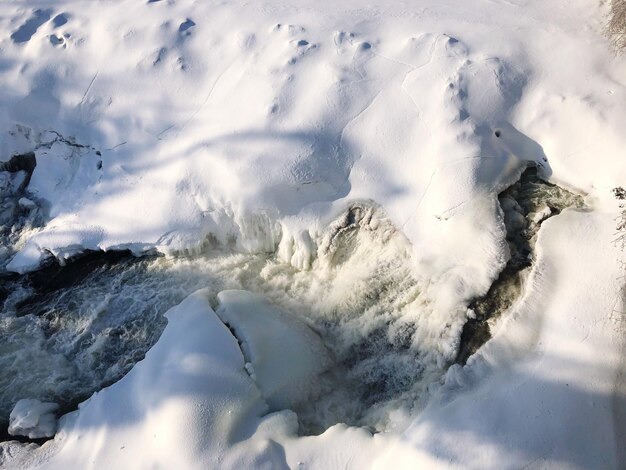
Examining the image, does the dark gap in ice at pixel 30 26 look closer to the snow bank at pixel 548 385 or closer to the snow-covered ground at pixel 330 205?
the snow-covered ground at pixel 330 205

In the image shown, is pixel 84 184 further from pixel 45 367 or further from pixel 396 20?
pixel 396 20

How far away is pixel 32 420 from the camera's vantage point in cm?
331

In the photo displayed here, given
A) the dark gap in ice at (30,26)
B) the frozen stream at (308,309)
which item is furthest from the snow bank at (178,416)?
the dark gap in ice at (30,26)

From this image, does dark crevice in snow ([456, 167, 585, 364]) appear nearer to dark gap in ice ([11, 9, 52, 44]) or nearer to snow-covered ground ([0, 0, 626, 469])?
snow-covered ground ([0, 0, 626, 469])

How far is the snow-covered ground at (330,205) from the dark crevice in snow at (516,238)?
71 millimetres

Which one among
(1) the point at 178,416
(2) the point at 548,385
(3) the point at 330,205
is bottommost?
(1) the point at 178,416

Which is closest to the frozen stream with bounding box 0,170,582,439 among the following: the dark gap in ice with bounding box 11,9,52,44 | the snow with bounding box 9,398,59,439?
the snow with bounding box 9,398,59,439

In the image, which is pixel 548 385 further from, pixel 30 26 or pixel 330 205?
pixel 30 26

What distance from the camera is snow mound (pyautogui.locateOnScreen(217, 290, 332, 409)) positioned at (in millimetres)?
3242

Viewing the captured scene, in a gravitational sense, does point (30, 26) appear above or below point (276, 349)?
above

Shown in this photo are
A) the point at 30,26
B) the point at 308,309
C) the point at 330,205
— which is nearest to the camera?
the point at 308,309

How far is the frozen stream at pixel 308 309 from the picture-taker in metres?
3.30

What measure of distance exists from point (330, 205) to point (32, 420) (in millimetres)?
2302

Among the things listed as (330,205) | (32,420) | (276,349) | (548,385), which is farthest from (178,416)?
(548,385)
